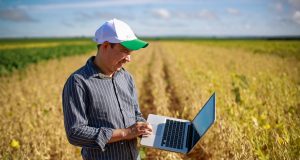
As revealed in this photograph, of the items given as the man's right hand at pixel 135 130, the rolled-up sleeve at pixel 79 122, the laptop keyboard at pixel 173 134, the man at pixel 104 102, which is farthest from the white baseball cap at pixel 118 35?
the laptop keyboard at pixel 173 134

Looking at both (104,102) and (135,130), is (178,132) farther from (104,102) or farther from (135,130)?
(104,102)

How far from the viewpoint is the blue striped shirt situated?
2.23 metres

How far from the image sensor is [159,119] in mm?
2875

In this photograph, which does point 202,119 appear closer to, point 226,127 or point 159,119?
point 159,119

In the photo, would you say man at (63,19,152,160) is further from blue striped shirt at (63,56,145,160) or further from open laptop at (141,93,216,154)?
open laptop at (141,93,216,154)

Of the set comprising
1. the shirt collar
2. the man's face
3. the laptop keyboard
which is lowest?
the laptop keyboard

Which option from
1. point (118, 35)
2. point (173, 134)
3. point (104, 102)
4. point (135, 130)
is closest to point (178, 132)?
point (173, 134)

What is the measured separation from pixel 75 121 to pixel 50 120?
4055mm

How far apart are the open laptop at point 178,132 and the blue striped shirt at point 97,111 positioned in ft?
0.67

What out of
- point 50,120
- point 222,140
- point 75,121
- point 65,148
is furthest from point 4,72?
point 75,121

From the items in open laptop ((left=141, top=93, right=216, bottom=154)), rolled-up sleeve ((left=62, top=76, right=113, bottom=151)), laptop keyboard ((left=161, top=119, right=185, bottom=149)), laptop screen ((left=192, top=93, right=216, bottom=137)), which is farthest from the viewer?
laptop keyboard ((left=161, top=119, right=185, bottom=149))

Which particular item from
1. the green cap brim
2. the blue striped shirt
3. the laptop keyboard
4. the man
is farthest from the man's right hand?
the green cap brim

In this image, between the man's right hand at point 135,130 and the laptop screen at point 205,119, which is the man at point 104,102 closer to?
the man's right hand at point 135,130

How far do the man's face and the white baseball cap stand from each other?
6 centimetres
